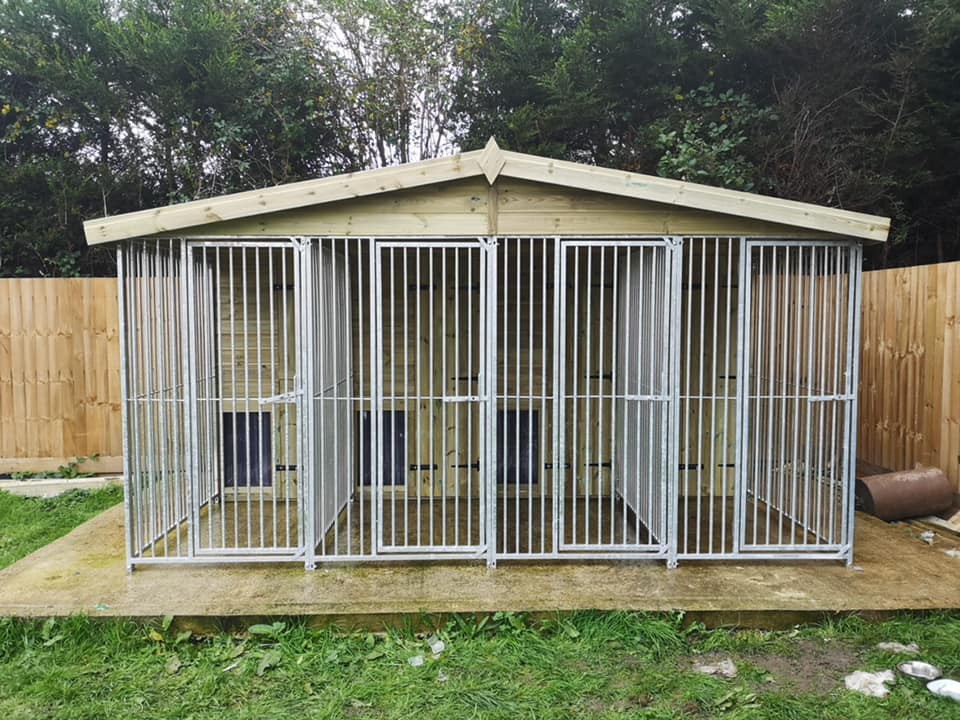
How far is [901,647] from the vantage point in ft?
10.5

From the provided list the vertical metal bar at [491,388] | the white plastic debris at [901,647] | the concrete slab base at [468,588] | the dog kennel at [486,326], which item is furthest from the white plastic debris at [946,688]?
the vertical metal bar at [491,388]

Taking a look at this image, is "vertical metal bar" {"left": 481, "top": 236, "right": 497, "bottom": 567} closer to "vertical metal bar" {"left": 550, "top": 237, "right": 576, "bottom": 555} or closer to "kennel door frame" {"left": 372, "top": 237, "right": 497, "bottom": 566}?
"kennel door frame" {"left": 372, "top": 237, "right": 497, "bottom": 566}

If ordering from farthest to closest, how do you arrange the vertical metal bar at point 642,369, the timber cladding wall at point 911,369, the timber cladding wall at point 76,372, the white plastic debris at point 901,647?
1. the timber cladding wall at point 76,372
2. the timber cladding wall at point 911,369
3. the vertical metal bar at point 642,369
4. the white plastic debris at point 901,647

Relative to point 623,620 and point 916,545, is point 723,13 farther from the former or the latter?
point 623,620

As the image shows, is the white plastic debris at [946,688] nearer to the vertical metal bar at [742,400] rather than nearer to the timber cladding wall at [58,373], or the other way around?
the vertical metal bar at [742,400]

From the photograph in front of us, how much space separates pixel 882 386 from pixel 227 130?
8.75 metres

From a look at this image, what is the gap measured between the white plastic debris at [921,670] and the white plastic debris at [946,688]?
4 cm

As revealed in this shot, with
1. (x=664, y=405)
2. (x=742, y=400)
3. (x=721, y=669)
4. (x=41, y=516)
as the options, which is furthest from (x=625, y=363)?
(x=41, y=516)

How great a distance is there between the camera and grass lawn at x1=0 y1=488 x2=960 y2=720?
2805 mm

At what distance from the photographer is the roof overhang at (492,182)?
149 inches

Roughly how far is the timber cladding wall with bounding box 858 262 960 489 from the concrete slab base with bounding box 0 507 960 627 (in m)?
1.17

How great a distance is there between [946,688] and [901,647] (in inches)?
14.7

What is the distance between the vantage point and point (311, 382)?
4.05 metres

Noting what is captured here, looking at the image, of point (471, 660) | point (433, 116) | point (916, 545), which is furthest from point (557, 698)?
point (433, 116)
